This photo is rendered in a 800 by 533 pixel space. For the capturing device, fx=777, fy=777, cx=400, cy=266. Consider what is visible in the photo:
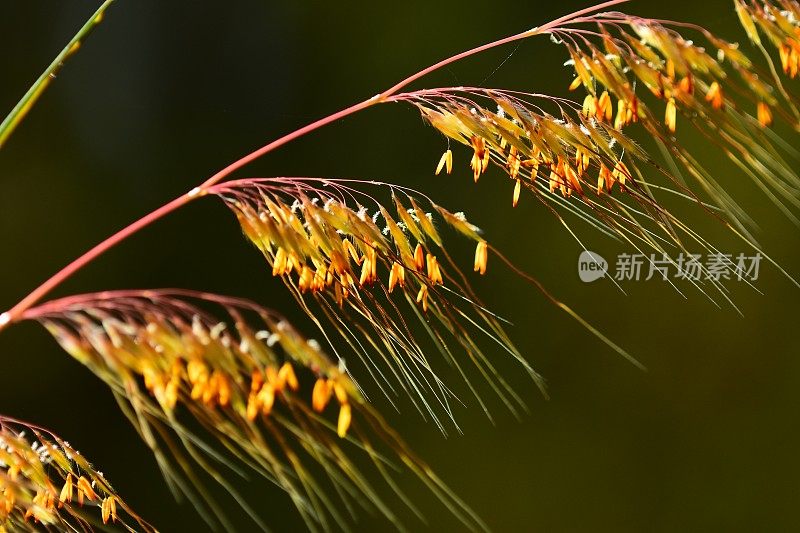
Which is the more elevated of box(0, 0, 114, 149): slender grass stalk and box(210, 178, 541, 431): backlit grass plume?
box(0, 0, 114, 149): slender grass stalk

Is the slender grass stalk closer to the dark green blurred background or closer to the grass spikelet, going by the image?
the grass spikelet

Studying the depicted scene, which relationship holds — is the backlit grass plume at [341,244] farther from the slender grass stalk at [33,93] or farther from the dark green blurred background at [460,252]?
the dark green blurred background at [460,252]

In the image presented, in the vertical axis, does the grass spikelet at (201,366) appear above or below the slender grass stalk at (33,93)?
below

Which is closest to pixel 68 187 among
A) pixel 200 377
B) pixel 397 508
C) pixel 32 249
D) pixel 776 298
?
pixel 32 249

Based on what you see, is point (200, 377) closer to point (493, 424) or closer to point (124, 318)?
point (124, 318)

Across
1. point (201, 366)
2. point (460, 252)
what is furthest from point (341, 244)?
point (460, 252)

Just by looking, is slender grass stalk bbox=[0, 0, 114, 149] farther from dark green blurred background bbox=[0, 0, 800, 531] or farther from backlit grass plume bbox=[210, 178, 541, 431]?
dark green blurred background bbox=[0, 0, 800, 531]

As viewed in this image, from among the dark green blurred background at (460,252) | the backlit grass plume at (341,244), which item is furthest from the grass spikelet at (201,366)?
the dark green blurred background at (460,252)

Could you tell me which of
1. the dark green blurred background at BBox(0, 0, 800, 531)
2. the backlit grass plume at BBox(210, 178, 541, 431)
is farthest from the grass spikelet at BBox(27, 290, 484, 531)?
the dark green blurred background at BBox(0, 0, 800, 531)

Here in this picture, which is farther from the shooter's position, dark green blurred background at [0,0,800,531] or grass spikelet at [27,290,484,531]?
dark green blurred background at [0,0,800,531]

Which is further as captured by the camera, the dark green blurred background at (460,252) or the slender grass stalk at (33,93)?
the dark green blurred background at (460,252)
